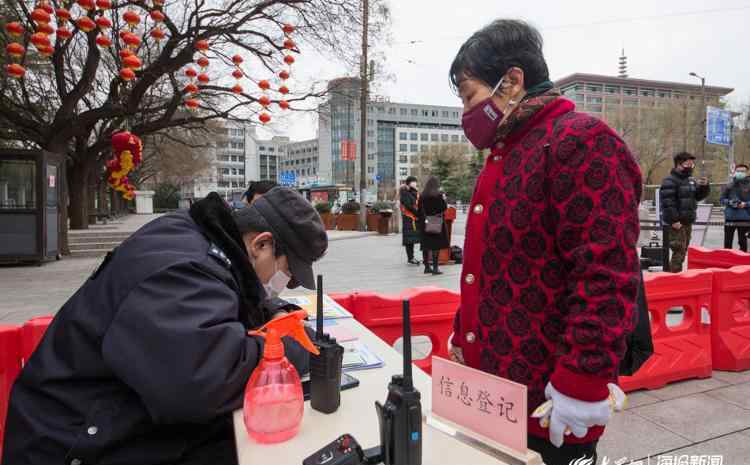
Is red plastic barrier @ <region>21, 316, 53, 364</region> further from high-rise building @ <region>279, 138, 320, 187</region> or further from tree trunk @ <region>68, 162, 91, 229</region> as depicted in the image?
high-rise building @ <region>279, 138, 320, 187</region>

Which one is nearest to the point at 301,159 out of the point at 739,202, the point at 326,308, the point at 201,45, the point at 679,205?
the point at 201,45

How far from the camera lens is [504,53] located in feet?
4.41

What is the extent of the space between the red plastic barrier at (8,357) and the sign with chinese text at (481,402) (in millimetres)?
2277

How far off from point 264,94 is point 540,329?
11.6m

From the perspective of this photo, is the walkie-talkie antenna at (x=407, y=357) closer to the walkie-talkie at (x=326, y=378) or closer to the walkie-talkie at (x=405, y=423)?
the walkie-talkie at (x=405, y=423)

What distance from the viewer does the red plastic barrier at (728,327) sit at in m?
3.76

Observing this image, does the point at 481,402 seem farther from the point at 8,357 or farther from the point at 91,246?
the point at 91,246

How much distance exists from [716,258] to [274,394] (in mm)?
5702

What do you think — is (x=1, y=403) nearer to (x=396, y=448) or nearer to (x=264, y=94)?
(x=396, y=448)

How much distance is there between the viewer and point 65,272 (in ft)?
31.1

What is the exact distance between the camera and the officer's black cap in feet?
5.56

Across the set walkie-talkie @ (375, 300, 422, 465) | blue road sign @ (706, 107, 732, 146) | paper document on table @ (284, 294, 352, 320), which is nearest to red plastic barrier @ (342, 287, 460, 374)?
paper document on table @ (284, 294, 352, 320)

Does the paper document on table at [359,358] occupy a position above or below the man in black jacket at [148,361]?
below

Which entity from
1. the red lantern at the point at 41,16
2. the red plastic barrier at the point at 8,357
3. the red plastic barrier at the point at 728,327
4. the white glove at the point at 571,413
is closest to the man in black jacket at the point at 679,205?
the red plastic barrier at the point at 728,327
